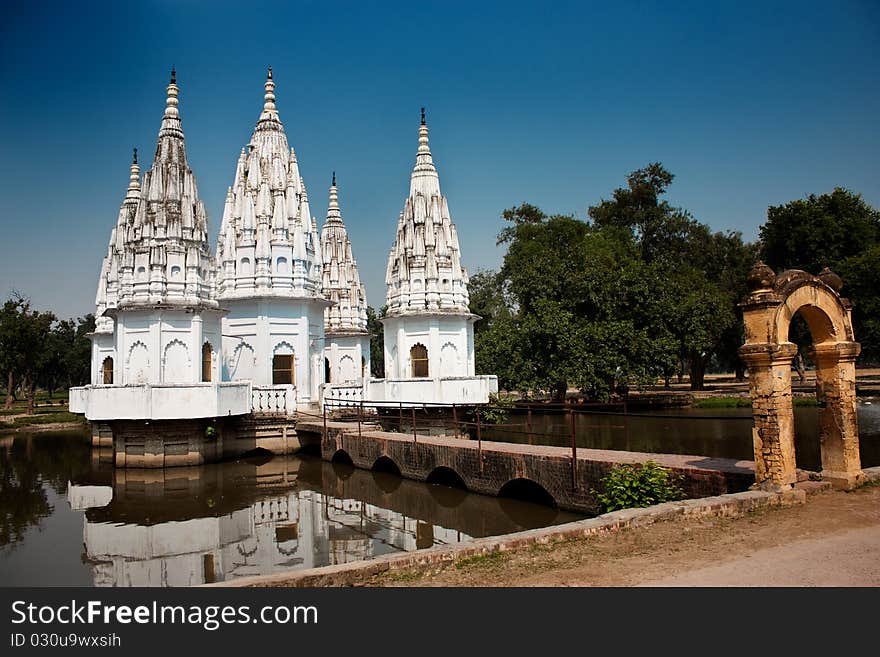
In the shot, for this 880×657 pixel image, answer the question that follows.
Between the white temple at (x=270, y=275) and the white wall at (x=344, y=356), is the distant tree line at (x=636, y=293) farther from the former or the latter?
the white temple at (x=270, y=275)

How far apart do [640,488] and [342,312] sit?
29.4 metres

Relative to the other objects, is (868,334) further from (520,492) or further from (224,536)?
(224,536)

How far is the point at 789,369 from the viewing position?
1024cm

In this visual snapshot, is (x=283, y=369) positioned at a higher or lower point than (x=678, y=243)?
lower

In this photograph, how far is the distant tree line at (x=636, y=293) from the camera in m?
36.9

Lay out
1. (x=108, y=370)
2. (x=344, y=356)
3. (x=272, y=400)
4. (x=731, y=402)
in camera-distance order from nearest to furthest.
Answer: (x=272, y=400) < (x=108, y=370) < (x=344, y=356) < (x=731, y=402)

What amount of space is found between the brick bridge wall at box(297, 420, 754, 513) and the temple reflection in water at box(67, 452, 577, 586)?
1.71 feet

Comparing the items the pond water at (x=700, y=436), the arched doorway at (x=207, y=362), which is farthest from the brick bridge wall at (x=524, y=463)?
the arched doorway at (x=207, y=362)

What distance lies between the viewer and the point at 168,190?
24.4m

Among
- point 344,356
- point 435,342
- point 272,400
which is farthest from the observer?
point 344,356

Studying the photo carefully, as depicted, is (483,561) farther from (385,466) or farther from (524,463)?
(385,466)

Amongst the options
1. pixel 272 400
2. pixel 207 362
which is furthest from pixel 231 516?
pixel 272 400

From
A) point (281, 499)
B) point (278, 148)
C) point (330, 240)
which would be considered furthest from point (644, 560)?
point (330, 240)

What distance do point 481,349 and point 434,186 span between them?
45.2 ft
